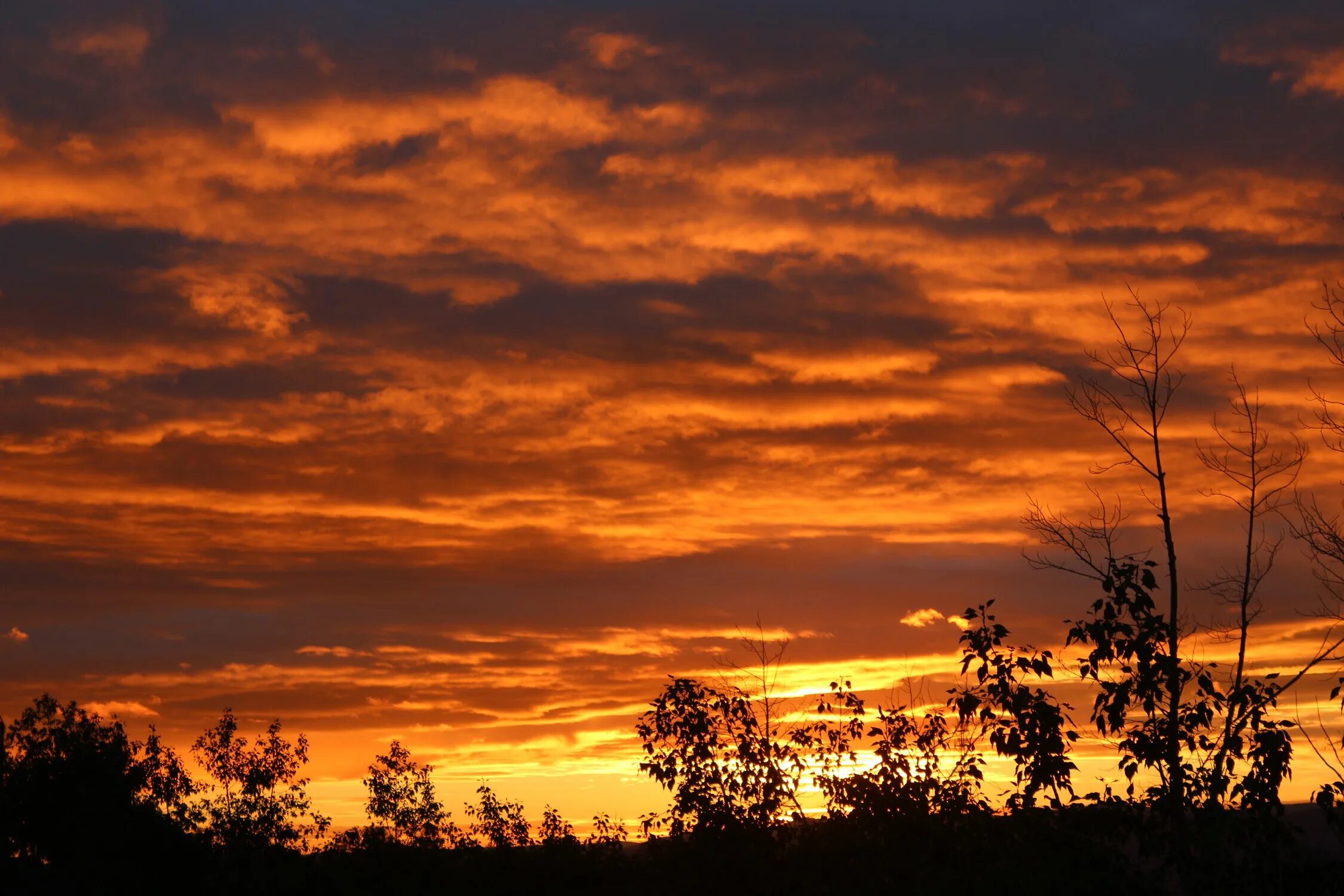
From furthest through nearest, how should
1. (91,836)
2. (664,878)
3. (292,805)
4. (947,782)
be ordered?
1. (292,805)
2. (91,836)
3. (664,878)
4. (947,782)

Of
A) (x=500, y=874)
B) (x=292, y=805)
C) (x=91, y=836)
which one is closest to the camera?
(x=500, y=874)

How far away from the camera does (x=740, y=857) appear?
22078mm

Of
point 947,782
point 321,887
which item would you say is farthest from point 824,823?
point 321,887

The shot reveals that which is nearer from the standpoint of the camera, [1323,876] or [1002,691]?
[1323,876]

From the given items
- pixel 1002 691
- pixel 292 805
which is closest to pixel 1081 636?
pixel 1002 691

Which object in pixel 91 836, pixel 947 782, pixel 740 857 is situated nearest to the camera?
pixel 947 782

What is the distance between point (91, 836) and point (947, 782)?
139 feet

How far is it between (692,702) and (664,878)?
3.45 m

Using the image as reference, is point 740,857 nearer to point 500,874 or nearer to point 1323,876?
Answer: point 1323,876

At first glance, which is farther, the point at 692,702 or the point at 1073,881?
the point at 692,702

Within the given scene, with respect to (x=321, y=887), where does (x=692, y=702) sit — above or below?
above

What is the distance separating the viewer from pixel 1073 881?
16094 mm

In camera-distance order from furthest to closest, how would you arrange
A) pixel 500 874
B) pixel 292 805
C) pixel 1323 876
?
pixel 292 805 < pixel 500 874 < pixel 1323 876

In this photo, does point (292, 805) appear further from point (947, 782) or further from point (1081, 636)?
point (1081, 636)
